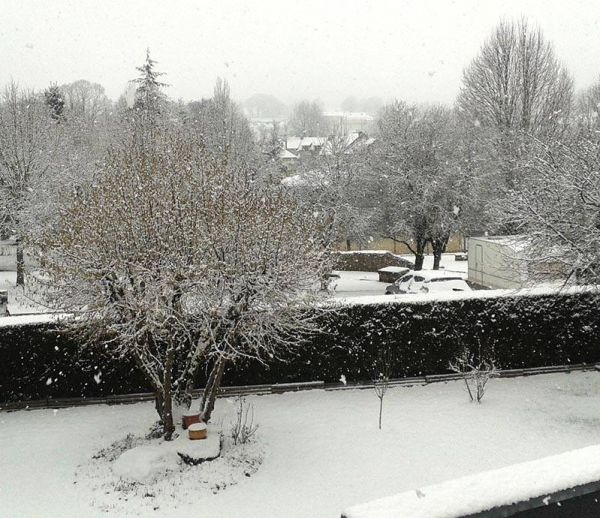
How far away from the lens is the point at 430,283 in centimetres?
1947

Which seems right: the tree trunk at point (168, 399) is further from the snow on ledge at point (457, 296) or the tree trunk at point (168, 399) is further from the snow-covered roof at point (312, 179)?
the snow-covered roof at point (312, 179)

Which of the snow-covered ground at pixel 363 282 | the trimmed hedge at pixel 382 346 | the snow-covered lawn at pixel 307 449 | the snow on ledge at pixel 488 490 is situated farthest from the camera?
the snow-covered ground at pixel 363 282

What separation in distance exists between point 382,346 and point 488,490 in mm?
9136

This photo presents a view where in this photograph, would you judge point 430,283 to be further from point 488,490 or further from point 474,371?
point 488,490

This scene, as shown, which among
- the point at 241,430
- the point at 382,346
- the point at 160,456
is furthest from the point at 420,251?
the point at 160,456

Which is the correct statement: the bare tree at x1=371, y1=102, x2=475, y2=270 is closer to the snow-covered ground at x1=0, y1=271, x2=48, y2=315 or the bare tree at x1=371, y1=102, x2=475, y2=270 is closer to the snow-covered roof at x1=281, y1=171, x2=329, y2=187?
the snow-covered roof at x1=281, y1=171, x2=329, y2=187

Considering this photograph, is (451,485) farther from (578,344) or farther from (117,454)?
(578,344)

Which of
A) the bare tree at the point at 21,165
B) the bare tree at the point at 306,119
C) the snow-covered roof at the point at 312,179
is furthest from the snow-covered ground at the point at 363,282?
the bare tree at the point at 306,119

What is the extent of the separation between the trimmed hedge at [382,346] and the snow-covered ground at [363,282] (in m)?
9.54

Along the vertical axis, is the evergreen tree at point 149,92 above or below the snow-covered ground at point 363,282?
above

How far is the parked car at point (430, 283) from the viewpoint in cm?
1886

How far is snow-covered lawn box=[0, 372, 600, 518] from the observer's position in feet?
25.2

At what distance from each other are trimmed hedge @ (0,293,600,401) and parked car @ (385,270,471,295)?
5.56 meters

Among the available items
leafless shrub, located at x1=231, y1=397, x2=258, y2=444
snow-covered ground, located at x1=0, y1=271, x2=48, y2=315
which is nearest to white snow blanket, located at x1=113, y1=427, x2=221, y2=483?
leafless shrub, located at x1=231, y1=397, x2=258, y2=444
